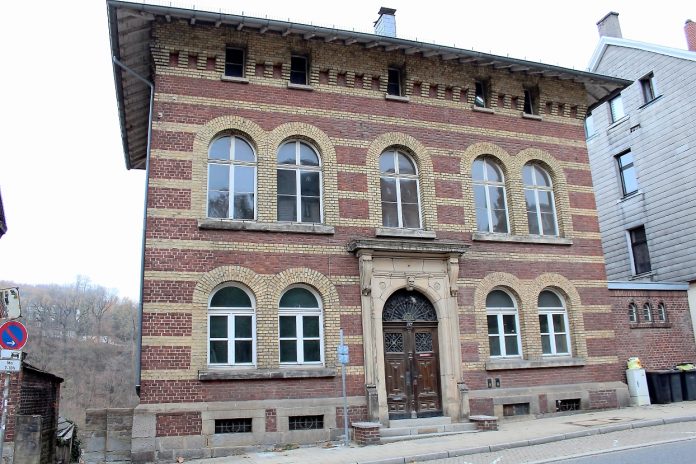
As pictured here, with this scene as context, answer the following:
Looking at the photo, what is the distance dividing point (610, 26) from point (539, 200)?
531 inches

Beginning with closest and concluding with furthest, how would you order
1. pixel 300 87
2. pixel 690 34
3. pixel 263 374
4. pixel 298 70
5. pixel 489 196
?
pixel 263 374, pixel 300 87, pixel 298 70, pixel 489 196, pixel 690 34

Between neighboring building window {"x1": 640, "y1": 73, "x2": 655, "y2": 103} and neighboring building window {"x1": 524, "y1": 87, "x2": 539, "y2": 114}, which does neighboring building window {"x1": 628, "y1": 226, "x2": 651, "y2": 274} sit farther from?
neighboring building window {"x1": 524, "y1": 87, "x2": 539, "y2": 114}

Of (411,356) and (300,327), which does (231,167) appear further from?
(411,356)

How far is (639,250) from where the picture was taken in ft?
76.1

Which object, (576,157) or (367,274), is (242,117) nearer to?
(367,274)

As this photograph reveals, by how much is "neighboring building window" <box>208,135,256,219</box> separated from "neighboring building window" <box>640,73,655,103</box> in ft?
54.2

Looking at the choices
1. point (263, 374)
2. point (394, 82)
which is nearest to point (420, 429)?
point (263, 374)

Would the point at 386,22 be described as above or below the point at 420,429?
above

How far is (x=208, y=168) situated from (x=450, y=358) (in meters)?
7.31

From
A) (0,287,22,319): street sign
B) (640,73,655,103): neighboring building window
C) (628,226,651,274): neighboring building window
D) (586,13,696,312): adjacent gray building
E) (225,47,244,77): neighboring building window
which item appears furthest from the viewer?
(640,73,655,103): neighboring building window

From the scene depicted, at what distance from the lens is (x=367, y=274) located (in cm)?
1420

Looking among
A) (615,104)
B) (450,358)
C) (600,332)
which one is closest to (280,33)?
(450,358)

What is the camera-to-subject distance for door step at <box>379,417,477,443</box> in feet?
42.7

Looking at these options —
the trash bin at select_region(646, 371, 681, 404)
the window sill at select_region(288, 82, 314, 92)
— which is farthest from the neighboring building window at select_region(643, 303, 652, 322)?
the window sill at select_region(288, 82, 314, 92)
